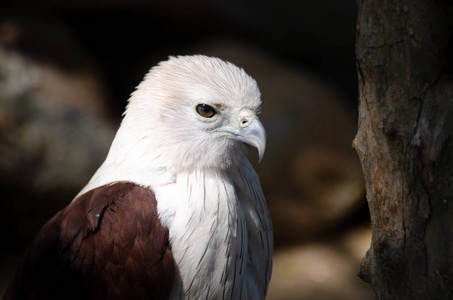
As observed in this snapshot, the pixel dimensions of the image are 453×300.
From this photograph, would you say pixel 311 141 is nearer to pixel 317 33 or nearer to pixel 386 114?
pixel 317 33

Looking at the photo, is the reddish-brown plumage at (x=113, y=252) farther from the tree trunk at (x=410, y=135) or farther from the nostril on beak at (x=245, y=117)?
the tree trunk at (x=410, y=135)

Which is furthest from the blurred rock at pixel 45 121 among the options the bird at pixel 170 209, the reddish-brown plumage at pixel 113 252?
the reddish-brown plumage at pixel 113 252

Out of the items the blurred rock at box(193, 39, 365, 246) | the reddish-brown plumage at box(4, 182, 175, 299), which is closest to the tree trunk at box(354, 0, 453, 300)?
the reddish-brown plumage at box(4, 182, 175, 299)

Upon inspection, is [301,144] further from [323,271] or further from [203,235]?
[203,235]

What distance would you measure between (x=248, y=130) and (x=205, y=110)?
0.77ft

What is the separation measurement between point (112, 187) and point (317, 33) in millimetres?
3331

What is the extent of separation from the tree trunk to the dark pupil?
0.76 meters

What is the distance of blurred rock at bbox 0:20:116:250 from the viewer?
4.71m

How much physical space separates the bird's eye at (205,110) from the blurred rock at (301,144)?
2.54 metres

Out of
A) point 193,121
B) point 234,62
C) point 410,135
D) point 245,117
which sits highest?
point 234,62

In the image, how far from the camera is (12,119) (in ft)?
15.4

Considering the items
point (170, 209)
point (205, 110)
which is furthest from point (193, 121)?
point (170, 209)

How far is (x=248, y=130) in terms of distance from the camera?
240 centimetres

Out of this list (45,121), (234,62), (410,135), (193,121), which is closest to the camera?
(410,135)
